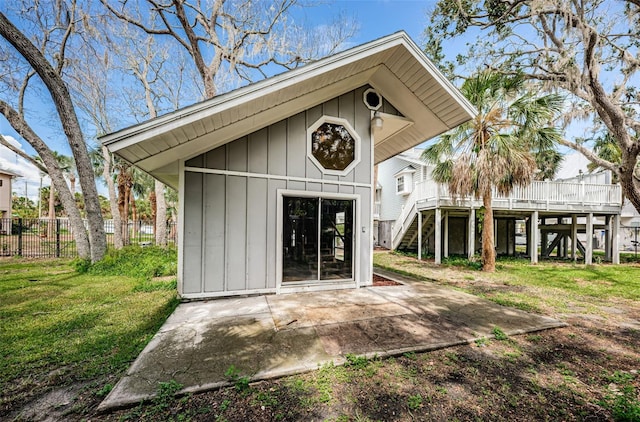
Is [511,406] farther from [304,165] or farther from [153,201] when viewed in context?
[153,201]

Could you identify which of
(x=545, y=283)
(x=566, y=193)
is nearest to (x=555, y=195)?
(x=566, y=193)

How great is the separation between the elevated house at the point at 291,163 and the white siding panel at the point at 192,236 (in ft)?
0.05

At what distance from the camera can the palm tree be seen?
7688 millimetres

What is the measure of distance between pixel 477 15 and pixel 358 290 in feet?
35.8

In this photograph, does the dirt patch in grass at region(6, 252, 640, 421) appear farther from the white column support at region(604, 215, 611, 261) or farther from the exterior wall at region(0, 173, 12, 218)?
the exterior wall at region(0, 173, 12, 218)

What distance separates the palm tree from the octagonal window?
4758mm

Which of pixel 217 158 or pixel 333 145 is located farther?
pixel 333 145

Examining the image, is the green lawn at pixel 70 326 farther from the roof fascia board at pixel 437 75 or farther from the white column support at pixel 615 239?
the white column support at pixel 615 239

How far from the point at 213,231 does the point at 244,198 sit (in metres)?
0.83

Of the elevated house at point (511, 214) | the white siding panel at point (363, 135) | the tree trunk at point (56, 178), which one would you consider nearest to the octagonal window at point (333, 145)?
the white siding panel at point (363, 135)

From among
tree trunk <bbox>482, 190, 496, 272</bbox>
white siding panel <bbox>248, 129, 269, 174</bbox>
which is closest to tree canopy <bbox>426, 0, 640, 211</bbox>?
tree trunk <bbox>482, 190, 496, 272</bbox>

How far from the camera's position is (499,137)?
7895 millimetres

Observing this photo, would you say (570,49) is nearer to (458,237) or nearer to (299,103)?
(458,237)

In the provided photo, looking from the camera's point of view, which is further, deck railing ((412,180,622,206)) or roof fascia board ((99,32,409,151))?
deck railing ((412,180,622,206))
